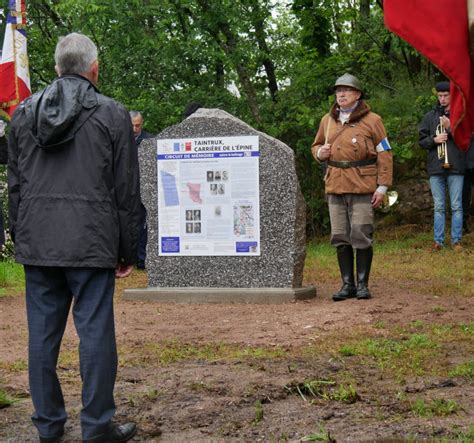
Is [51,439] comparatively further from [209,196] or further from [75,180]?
[209,196]

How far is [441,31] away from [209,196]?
7.23 metres

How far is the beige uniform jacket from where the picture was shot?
1009cm

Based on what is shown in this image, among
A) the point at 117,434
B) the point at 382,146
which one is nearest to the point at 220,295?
the point at 382,146

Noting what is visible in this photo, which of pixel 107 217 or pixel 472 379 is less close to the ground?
pixel 107 217

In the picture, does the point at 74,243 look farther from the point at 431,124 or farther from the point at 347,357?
the point at 431,124

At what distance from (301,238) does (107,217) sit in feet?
20.1

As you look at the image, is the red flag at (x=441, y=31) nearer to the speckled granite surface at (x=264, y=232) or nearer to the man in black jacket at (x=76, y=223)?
the man in black jacket at (x=76, y=223)

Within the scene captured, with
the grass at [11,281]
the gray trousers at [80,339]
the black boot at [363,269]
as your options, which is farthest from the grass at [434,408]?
the grass at [11,281]

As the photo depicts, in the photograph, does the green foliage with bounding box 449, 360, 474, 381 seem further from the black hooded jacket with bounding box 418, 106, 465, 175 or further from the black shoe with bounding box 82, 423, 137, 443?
the black hooded jacket with bounding box 418, 106, 465, 175

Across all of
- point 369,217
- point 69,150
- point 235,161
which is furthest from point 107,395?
point 235,161

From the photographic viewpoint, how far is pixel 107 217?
5.11 metres

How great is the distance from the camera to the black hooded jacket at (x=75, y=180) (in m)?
5.05

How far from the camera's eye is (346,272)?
34.1 ft

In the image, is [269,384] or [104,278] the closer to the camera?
[104,278]
